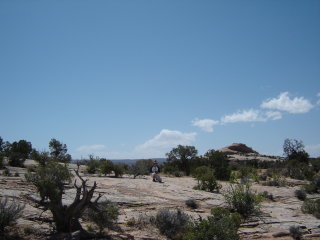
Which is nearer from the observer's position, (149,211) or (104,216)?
(104,216)

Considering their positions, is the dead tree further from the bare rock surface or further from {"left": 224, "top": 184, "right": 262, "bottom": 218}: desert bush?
{"left": 224, "top": 184, "right": 262, "bottom": 218}: desert bush

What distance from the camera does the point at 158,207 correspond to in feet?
46.5

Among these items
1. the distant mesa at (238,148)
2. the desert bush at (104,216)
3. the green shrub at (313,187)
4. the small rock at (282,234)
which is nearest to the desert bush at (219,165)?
the green shrub at (313,187)

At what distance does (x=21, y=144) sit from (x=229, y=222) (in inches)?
1239

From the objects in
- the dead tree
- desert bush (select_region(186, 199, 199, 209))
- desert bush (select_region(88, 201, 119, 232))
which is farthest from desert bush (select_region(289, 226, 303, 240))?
the dead tree

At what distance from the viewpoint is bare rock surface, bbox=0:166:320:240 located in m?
11.0

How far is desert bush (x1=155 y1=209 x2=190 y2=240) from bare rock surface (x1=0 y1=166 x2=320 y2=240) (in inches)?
11.4

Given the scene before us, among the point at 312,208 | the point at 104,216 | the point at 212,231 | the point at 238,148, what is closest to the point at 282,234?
the point at 212,231

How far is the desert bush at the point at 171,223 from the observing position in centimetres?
1086

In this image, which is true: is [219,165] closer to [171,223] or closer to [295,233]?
[295,233]

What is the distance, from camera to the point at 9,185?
1480 centimetres

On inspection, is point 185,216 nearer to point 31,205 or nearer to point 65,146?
point 31,205

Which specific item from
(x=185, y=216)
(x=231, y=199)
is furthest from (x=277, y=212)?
(x=185, y=216)

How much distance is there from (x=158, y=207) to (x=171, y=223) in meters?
3.00
